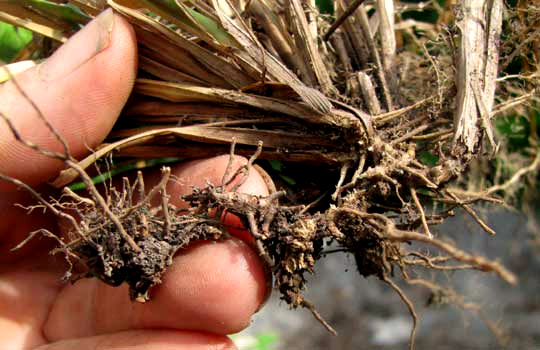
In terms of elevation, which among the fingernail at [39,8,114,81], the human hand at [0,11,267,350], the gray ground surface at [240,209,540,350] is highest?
the fingernail at [39,8,114,81]

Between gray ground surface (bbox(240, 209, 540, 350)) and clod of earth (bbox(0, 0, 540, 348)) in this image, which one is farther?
gray ground surface (bbox(240, 209, 540, 350))

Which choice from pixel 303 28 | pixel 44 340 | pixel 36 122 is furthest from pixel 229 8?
pixel 44 340

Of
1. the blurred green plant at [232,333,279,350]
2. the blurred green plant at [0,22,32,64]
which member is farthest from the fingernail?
the blurred green plant at [232,333,279,350]

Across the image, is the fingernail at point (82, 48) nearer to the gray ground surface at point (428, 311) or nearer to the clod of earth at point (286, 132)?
the clod of earth at point (286, 132)

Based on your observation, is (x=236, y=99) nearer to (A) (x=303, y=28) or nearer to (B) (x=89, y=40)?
(A) (x=303, y=28)

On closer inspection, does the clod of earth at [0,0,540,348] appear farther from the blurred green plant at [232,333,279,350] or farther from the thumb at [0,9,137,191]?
the blurred green plant at [232,333,279,350]

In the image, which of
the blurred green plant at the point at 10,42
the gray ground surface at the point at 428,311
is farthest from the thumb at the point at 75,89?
the gray ground surface at the point at 428,311
